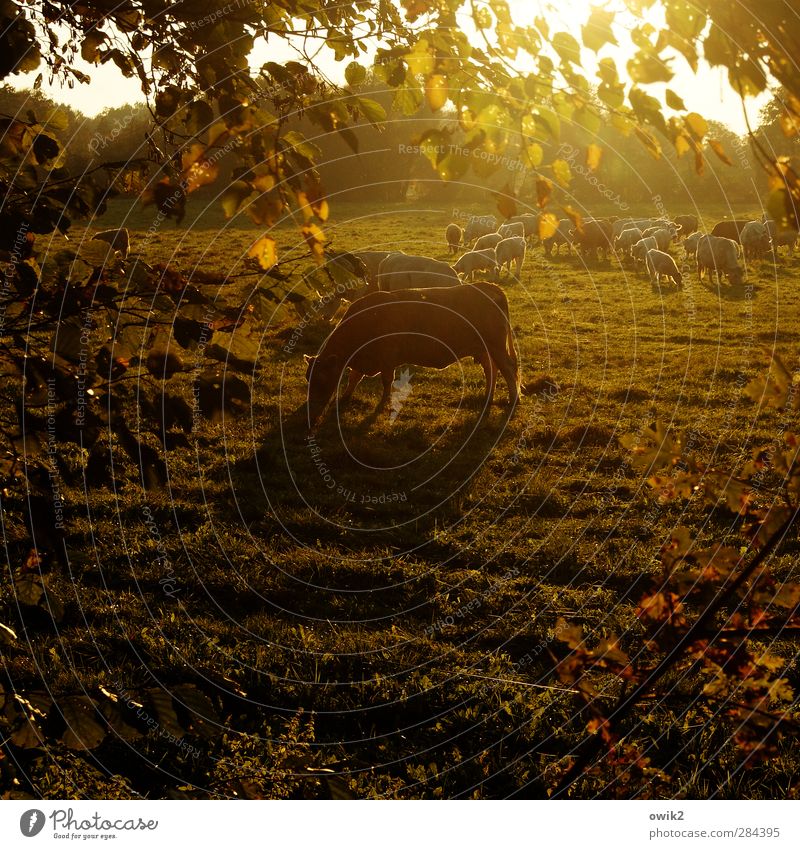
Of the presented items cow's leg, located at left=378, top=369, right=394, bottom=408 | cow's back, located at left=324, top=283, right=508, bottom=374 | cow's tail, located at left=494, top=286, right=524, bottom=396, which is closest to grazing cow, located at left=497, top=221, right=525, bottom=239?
cow's tail, located at left=494, top=286, right=524, bottom=396

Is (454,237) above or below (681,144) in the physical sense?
above

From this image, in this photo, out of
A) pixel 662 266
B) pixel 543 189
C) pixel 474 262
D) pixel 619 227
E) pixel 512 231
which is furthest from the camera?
pixel 619 227

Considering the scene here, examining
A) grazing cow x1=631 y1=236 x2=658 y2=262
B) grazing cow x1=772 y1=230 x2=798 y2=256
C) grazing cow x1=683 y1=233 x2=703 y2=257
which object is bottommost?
grazing cow x1=631 y1=236 x2=658 y2=262

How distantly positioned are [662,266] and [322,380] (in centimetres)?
1673

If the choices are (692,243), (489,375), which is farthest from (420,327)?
(692,243)

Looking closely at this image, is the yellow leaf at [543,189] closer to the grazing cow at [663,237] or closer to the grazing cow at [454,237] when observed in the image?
the grazing cow at [663,237]

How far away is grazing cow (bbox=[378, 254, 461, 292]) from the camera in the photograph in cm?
1784

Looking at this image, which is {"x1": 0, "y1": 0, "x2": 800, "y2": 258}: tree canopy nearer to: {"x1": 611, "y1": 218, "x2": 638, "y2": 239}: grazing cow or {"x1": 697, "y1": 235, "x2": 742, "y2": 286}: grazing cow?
Answer: {"x1": 697, "y1": 235, "x2": 742, "y2": 286}: grazing cow

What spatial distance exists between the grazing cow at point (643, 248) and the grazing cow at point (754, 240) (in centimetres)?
441

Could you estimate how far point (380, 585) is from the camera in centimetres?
684

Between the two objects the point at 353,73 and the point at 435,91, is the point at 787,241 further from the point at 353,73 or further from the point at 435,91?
the point at 435,91

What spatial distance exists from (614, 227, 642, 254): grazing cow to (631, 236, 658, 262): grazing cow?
4.41 ft

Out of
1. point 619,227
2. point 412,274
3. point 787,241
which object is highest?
point 619,227

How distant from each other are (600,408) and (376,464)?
4.05 m
